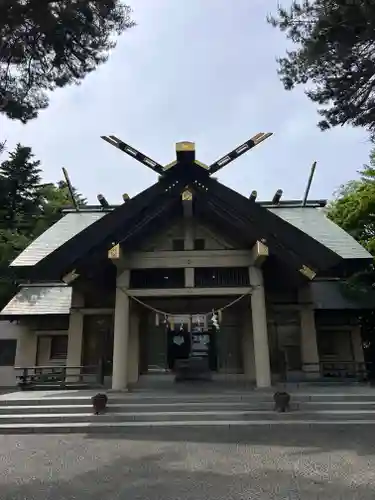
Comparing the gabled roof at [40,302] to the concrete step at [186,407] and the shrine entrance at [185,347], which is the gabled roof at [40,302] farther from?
the concrete step at [186,407]

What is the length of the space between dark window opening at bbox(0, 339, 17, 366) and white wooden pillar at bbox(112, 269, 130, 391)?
7423 millimetres

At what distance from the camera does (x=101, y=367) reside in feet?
36.9

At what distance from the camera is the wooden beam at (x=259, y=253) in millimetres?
9641

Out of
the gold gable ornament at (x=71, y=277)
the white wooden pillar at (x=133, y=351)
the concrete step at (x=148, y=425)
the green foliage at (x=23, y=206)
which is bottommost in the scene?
the concrete step at (x=148, y=425)

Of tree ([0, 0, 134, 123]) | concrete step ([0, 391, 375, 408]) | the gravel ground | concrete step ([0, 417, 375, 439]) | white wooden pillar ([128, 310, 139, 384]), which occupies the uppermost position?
tree ([0, 0, 134, 123])

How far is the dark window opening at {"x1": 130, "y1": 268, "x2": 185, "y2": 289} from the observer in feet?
34.8

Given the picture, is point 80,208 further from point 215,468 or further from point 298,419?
point 215,468

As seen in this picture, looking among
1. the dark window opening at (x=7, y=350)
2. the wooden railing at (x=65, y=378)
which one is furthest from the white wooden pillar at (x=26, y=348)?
the wooden railing at (x=65, y=378)

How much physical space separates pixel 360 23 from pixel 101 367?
990 centimetres

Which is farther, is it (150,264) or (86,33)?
(150,264)

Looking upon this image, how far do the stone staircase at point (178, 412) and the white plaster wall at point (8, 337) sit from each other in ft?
20.9

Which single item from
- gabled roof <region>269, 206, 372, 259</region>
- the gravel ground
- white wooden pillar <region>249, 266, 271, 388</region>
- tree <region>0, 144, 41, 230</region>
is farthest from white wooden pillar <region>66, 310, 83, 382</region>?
tree <region>0, 144, 41, 230</region>

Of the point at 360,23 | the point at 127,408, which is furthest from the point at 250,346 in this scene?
the point at 360,23

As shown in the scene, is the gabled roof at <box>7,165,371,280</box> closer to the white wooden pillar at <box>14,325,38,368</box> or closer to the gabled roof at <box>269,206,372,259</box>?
the gabled roof at <box>269,206,372,259</box>
